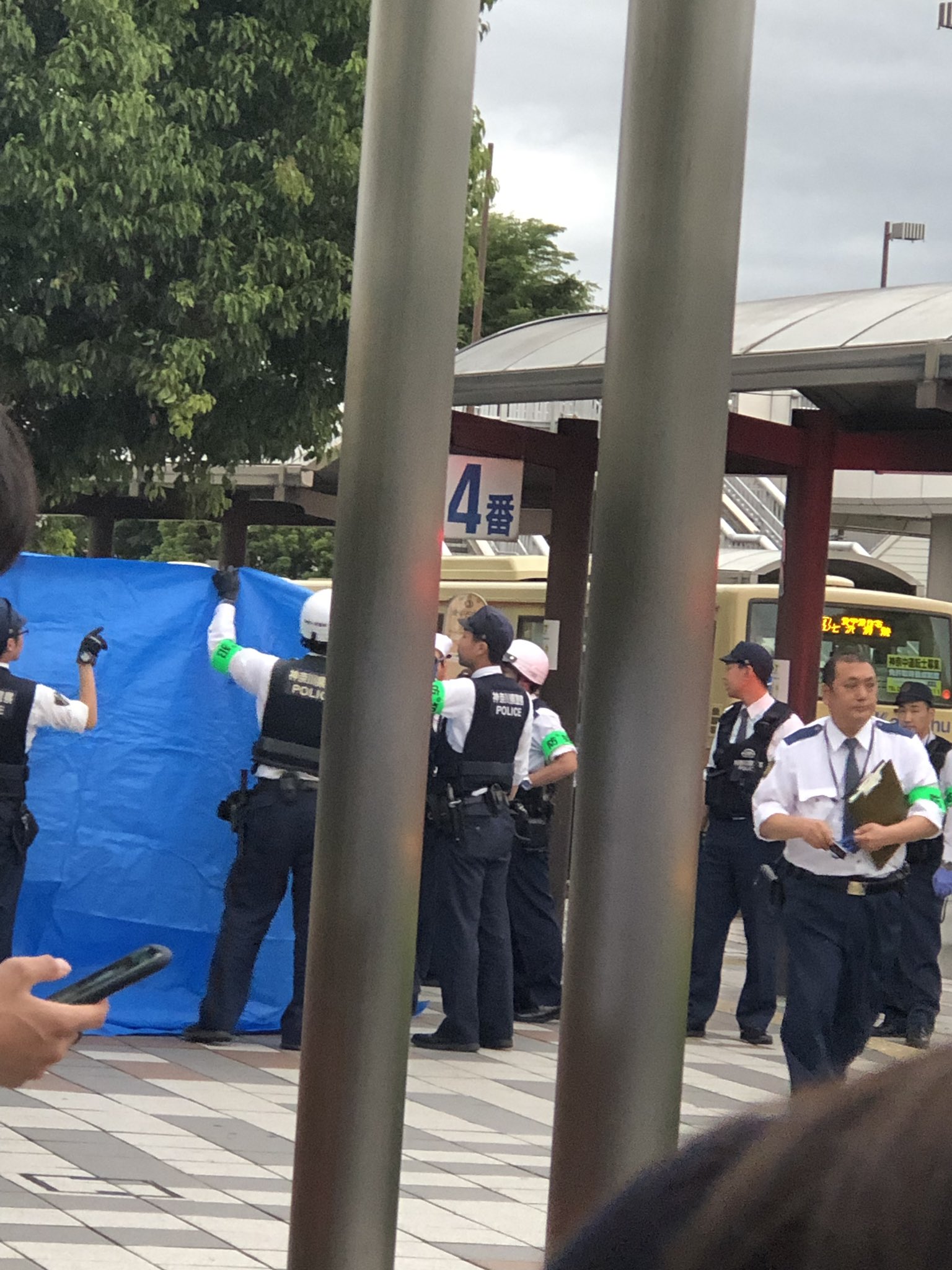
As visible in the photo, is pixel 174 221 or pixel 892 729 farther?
pixel 174 221

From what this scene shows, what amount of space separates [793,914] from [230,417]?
12.1 m

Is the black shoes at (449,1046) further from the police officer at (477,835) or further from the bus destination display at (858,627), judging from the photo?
the bus destination display at (858,627)

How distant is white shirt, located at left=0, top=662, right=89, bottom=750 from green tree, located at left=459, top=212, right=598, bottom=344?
42.0m

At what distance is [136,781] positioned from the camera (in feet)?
30.9

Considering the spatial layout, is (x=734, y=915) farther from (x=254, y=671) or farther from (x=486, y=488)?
(x=486, y=488)

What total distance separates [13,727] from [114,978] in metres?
6.04

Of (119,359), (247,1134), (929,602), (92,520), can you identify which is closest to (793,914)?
(247,1134)

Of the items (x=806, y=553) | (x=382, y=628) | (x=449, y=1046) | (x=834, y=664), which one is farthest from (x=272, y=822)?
(x=382, y=628)

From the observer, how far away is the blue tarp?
9328 mm

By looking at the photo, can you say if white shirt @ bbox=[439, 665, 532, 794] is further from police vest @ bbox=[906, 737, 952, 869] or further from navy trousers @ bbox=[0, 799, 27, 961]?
navy trousers @ bbox=[0, 799, 27, 961]

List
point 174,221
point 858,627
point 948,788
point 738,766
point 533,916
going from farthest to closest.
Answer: point 858,627 < point 174,221 < point 948,788 < point 533,916 < point 738,766

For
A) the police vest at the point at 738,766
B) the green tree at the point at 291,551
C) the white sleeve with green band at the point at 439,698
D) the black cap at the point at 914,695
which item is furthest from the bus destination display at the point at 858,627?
the green tree at the point at 291,551

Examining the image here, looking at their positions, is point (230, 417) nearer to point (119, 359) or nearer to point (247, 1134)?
point (119, 359)

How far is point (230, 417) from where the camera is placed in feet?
61.8
